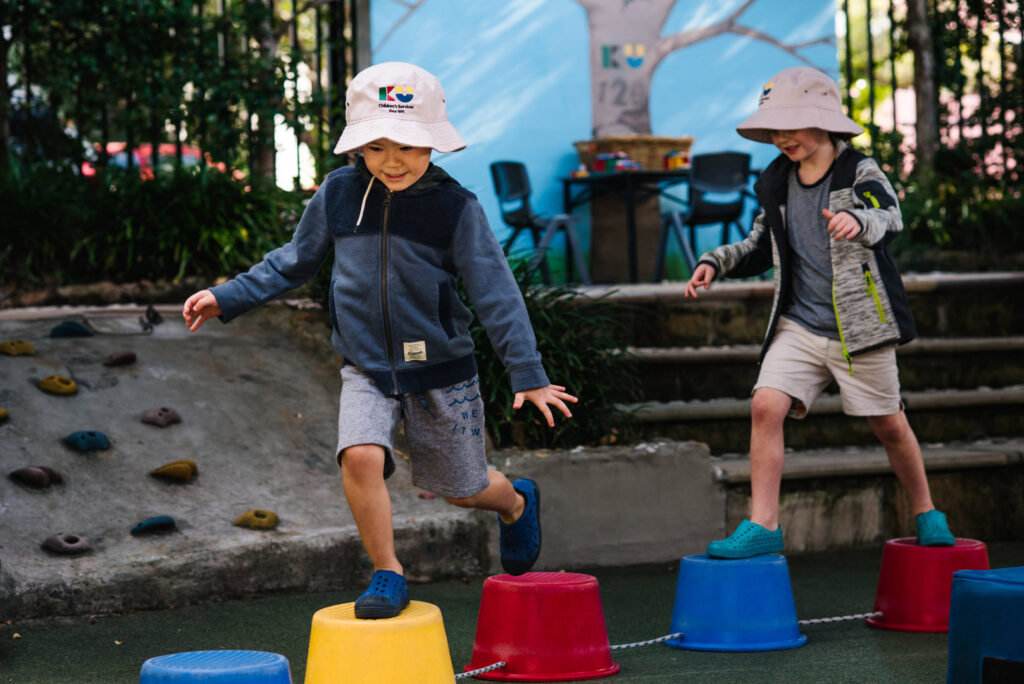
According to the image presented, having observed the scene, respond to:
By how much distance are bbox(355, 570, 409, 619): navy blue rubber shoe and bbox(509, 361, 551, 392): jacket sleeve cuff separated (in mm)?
554

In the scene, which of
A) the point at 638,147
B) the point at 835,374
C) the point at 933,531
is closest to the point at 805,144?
the point at 835,374

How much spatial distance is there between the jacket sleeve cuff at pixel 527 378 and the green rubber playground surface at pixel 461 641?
0.81 meters

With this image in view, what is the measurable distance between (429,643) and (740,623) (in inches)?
45.2

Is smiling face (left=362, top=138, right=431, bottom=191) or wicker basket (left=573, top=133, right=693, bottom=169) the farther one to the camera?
wicker basket (left=573, top=133, right=693, bottom=169)

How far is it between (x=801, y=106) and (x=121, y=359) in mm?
2882

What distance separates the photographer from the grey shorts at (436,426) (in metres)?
3.16

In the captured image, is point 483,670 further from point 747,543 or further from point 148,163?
point 148,163

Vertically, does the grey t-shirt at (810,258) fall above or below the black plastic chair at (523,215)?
below

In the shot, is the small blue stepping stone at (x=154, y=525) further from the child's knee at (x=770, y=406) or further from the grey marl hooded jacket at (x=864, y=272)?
the grey marl hooded jacket at (x=864, y=272)

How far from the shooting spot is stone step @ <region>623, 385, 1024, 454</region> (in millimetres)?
5453

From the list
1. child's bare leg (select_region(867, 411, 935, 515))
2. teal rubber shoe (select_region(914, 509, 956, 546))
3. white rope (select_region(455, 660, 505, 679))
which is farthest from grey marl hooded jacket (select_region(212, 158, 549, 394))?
teal rubber shoe (select_region(914, 509, 956, 546))

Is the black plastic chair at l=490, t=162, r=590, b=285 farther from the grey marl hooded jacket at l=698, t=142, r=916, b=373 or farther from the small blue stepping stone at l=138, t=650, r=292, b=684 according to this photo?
the small blue stepping stone at l=138, t=650, r=292, b=684

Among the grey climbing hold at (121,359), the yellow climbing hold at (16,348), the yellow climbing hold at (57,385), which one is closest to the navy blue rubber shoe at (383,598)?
the yellow climbing hold at (57,385)

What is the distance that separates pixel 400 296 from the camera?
3.16 metres
